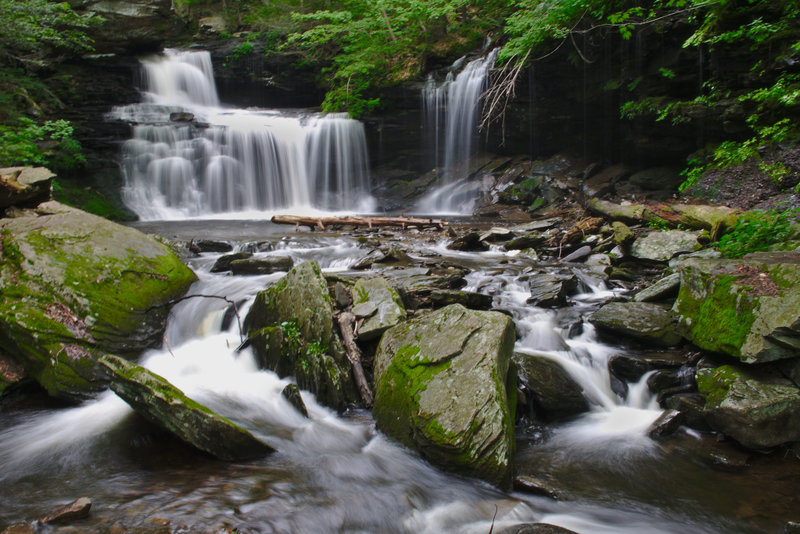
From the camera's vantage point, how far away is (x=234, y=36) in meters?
22.3

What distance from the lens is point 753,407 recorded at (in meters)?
3.27

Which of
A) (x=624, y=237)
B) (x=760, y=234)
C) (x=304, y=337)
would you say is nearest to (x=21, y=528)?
(x=304, y=337)

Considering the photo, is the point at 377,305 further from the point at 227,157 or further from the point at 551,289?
the point at 227,157

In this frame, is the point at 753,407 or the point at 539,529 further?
the point at 753,407

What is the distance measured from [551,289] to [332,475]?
4007mm

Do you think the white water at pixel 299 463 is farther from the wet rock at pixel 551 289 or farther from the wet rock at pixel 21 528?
the wet rock at pixel 551 289

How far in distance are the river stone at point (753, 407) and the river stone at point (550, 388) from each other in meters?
1.03

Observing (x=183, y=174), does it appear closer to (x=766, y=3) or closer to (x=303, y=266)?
(x=303, y=266)

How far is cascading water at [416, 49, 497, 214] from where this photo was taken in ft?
52.6

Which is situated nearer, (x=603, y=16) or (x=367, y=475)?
(x=367, y=475)

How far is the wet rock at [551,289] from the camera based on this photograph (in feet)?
18.9

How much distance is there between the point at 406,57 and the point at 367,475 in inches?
717

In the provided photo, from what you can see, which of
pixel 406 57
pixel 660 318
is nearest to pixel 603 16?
pixel 406 57

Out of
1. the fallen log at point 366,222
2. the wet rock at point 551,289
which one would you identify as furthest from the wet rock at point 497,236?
the wet rock at point 551,289
